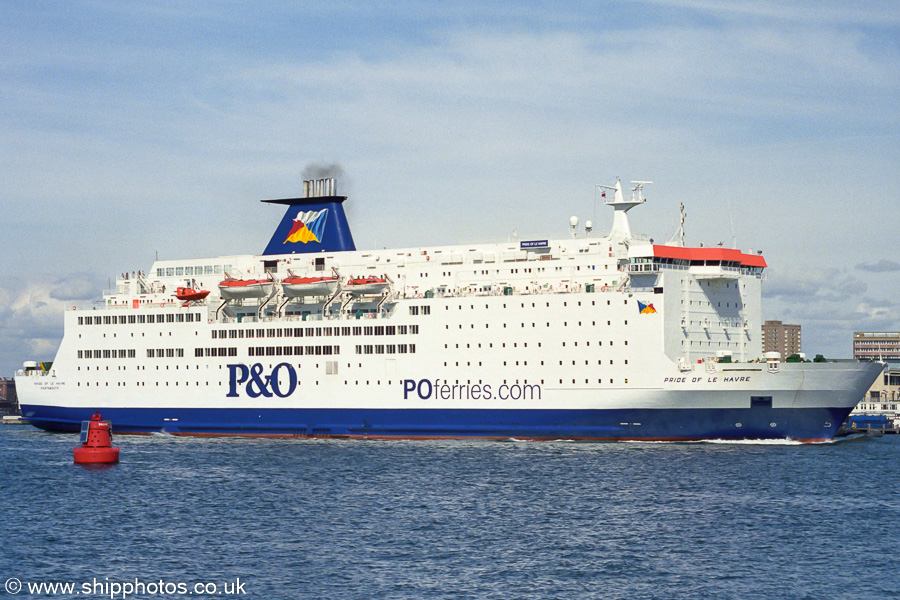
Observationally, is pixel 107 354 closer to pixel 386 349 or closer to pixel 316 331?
pixel 316 331

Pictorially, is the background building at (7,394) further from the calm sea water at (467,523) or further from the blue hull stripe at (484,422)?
the calm sea water at (467,523)

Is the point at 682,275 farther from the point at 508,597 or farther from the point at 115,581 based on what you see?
the point at 115,581

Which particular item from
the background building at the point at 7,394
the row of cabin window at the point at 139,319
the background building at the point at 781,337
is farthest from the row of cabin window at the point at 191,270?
the background building at the point at 781,337

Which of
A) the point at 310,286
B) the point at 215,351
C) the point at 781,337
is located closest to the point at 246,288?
the point at 215,351

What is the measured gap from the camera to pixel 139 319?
175ft

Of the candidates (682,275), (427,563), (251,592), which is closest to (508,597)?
(427,563)

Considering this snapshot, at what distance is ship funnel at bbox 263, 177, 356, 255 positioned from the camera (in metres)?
53.2

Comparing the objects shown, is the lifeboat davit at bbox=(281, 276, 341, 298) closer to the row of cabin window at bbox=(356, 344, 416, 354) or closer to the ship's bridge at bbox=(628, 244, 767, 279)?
the row of cabin window at bbox=(356, 344, 416, 354)

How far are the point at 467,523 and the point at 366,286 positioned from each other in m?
22.5

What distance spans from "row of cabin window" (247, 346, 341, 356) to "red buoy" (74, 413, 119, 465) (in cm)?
1035

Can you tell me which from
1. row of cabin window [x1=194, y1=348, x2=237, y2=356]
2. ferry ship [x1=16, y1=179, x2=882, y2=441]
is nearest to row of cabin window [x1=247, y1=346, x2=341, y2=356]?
ferry ship [x1=16, y1=179, x2=882, y2=441]

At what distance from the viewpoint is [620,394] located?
141 ft

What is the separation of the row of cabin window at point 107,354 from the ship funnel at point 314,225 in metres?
8.31

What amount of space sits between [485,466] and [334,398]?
12833 millimetres
